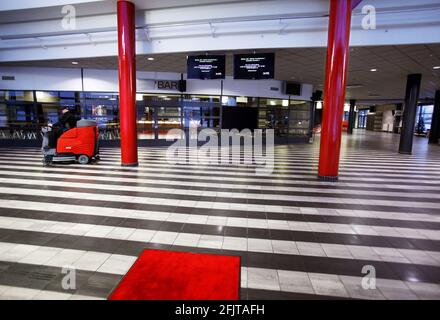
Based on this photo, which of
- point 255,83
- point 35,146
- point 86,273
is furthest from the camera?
point 255,83

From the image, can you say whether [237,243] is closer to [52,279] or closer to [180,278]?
[180,278]

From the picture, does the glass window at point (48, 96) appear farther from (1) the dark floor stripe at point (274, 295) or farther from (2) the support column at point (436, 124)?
(2) the support column at point (436, 124)

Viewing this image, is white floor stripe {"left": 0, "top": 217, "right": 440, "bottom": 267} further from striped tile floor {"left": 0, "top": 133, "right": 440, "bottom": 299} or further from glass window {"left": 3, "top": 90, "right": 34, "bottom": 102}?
glass window {"left": 3, "top": 90, "right": 34, "bottom": 102}

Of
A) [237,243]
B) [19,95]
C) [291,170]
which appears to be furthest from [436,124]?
[19,95]

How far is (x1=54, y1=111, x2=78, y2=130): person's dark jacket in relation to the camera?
7277 mm

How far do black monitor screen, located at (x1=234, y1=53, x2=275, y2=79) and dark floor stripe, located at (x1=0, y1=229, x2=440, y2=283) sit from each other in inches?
231

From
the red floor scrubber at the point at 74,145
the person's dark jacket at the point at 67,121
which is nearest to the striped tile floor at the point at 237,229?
the red floor scrubber at the point at 74,145

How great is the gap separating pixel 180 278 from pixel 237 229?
4.09 ft

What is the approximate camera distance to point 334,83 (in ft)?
18.4

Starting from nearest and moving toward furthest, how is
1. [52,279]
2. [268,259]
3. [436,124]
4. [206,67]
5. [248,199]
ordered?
[52,279] < [268,259] < [248,199] < [206,67] < [436,124]

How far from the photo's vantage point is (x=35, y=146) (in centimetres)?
1159
